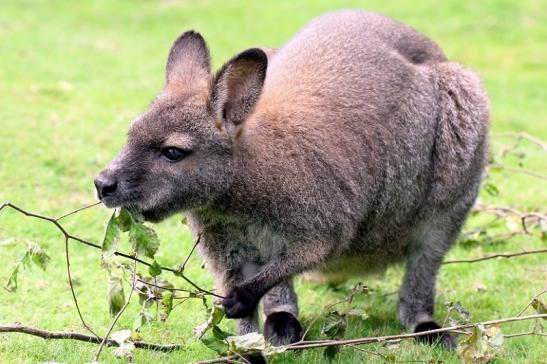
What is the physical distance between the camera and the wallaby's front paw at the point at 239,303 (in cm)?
471

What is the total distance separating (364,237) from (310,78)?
103cm

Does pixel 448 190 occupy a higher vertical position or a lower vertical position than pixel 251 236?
lower

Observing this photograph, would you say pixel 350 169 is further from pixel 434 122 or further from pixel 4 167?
pixel 4 167

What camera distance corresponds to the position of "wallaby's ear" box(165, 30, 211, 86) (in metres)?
5.01

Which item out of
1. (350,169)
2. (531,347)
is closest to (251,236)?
(350,169)

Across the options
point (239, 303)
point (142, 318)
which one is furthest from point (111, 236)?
point (239, 303)

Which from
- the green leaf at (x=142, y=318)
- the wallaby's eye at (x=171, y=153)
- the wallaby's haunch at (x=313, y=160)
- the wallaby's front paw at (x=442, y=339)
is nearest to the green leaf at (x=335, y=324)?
the wallaby's haunch at (x=313, y=160)

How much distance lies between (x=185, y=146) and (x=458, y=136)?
7.12 feet

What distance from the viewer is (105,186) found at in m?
4.32

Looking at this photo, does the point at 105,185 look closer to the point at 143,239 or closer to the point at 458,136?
the point at 143,239

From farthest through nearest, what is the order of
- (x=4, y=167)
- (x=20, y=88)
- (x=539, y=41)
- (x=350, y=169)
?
(x=539, y=41) < (x=20, y=88) < (x=4, y=167) < (x=350, y=169)

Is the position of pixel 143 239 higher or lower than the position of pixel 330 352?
higher

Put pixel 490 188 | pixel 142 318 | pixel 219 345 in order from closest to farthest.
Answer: pixel 219 345 < pixel 142 318 < pixel 490 188

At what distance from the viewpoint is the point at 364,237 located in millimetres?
5664
